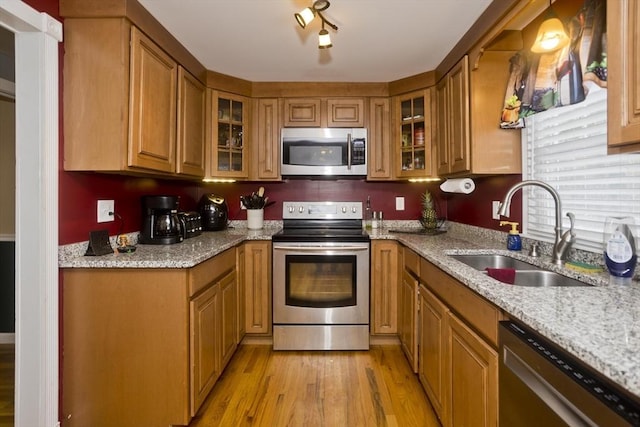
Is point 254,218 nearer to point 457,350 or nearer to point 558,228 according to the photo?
point 457,350

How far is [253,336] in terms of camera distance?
8.70ft

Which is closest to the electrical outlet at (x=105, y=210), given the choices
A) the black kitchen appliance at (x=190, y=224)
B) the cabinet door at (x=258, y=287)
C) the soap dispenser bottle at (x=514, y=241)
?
the black kitchen appliance at (x=190, y=224)

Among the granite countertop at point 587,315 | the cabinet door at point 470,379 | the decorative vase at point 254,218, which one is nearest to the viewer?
the granite countertop at point 587,315

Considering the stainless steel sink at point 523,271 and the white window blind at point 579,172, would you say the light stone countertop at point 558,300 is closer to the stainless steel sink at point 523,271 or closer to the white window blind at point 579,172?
the stainless steel sink at point 523,271

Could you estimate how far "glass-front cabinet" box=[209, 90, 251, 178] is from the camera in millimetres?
2641

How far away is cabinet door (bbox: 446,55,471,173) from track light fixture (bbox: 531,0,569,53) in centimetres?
58

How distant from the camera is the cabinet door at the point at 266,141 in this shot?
2.83 meters

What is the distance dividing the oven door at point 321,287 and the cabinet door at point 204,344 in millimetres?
628

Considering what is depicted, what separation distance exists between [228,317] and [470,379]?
1551mm

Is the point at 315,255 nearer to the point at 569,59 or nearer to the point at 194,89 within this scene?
the point at 194,89

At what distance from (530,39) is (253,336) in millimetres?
2783

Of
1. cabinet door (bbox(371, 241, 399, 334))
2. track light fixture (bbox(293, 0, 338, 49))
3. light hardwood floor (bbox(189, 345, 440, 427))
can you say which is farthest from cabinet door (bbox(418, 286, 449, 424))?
track light fixture (bbox(293, 0, 338, 49))

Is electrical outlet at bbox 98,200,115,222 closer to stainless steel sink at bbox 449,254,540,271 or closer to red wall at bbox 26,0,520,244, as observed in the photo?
red wall at bbox 26,0,520,244

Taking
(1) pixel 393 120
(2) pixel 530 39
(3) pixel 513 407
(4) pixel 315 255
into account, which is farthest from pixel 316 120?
(3) pixel 513 407
